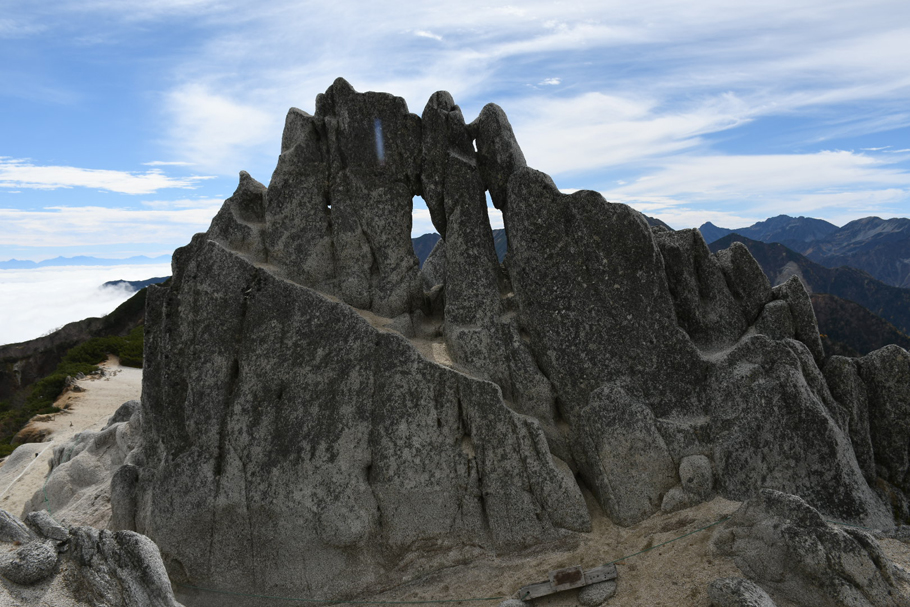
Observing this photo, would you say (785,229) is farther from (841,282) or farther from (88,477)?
(88,477)

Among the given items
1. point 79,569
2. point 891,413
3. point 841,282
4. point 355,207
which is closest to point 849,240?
point 841,282

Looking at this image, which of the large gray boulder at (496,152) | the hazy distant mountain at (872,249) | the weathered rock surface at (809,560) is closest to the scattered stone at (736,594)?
the weathered rock surface at (809,560)

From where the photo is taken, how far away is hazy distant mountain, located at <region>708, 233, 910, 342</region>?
60.5 meters

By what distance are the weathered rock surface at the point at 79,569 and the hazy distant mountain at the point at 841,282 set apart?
6207 cm

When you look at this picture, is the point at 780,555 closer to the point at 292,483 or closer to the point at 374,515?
the point at 374,515

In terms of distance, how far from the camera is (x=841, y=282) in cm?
6347

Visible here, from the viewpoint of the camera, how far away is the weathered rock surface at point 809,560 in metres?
8.02

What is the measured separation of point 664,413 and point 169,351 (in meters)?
9.51

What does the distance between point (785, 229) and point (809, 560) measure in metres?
151

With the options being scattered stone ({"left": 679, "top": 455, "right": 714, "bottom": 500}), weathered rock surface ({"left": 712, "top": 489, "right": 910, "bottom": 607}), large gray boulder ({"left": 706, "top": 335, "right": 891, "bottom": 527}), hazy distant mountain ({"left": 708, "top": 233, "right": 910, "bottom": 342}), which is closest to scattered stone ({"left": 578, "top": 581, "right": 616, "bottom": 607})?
weathered rock surface ({"left": 712, "top": 489, "right": 910, "bottom": 607})

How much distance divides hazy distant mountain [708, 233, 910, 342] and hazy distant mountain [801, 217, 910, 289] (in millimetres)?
25684

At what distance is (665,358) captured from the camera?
10.9 metres

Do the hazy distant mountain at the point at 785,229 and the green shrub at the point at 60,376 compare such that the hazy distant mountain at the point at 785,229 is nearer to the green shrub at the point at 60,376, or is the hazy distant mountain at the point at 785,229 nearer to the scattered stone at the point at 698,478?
the green shrub at the point at 60,376

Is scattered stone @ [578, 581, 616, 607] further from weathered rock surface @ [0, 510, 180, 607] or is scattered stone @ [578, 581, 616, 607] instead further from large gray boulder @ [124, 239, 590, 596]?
weathered rock surface @ [0, 510, 180, 607]
